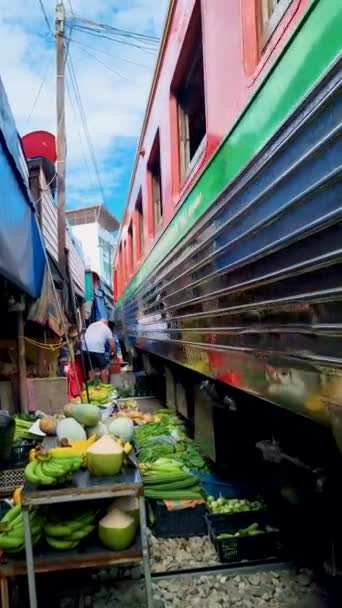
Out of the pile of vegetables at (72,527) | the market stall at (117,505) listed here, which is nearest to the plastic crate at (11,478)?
the market stall at (117,505)

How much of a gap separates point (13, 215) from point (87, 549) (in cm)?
226

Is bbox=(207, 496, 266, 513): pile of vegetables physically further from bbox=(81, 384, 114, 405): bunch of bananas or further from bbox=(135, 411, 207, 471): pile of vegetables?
bbox=(81, 384, 114, 405): bunch of bananas

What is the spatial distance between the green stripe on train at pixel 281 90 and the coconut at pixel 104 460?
121 cm

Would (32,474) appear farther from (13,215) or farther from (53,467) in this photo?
(13,215)

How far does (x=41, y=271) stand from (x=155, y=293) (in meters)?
1.64

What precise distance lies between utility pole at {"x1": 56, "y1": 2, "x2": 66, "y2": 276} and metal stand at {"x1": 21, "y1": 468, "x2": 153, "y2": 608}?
5.89 meters

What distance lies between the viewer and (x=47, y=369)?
22.5 feet

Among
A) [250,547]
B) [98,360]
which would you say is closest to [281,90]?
[250,547]

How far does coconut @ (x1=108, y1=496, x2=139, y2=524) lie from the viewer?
2.17 metres

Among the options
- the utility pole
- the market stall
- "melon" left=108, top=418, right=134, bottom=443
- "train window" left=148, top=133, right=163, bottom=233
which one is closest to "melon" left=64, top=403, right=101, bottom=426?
the market stall

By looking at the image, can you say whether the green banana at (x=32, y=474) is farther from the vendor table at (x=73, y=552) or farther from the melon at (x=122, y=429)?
the melon at (x=122, y=429)

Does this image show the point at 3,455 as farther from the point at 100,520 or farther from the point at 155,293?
the point at 155,293

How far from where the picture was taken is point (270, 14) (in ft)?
6.28

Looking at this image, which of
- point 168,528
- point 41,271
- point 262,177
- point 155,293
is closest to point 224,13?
point 262,177
